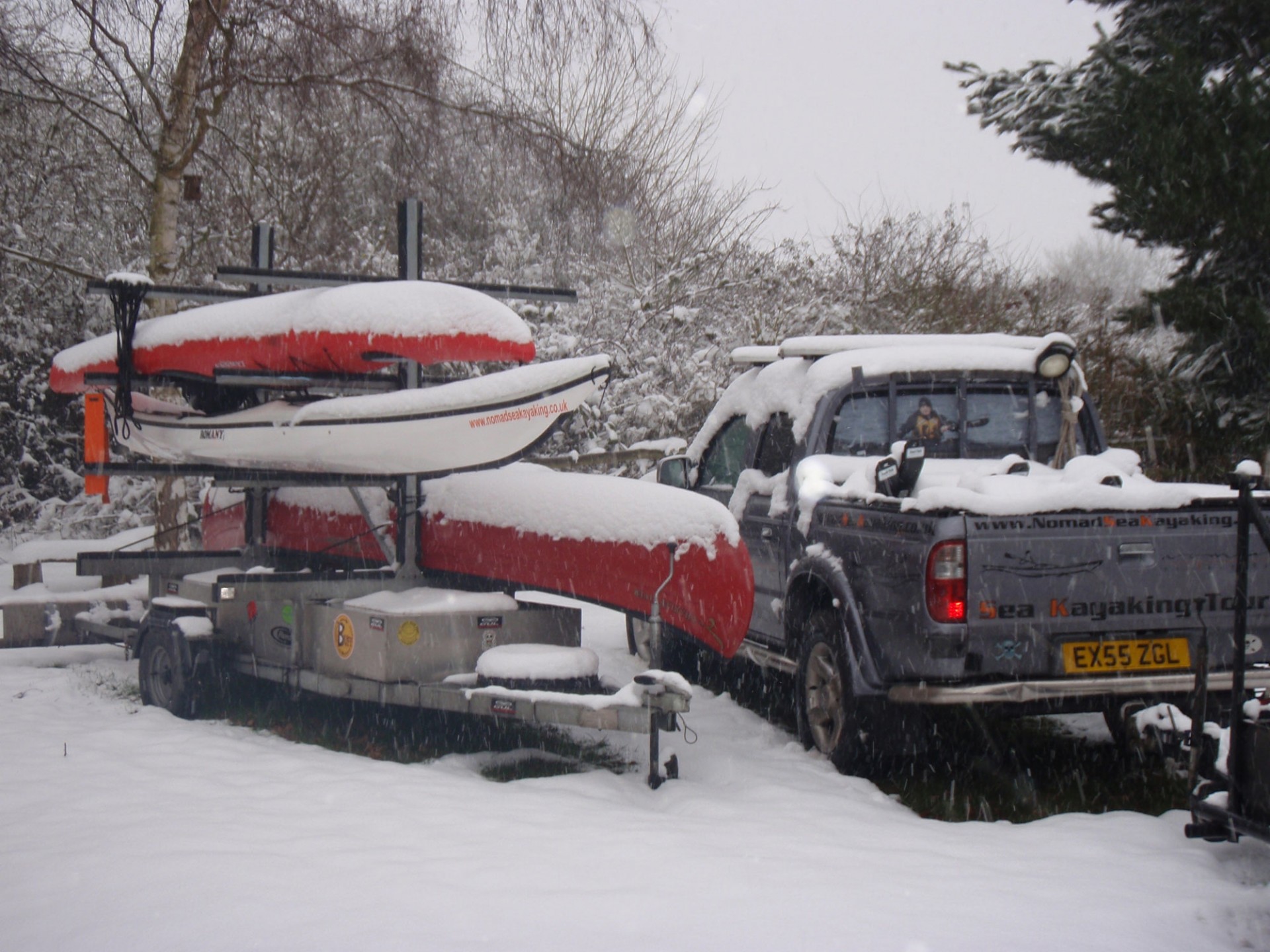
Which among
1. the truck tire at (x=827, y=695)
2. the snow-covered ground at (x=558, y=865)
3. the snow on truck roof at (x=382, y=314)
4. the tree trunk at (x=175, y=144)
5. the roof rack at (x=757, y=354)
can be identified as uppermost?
the tree trunk at (x=175, y=144)

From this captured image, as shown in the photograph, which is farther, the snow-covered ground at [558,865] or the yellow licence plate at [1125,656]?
the yellow licence plate at [1125,656]

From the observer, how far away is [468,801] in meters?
4.91

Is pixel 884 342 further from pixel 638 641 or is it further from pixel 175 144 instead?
A: pixel 175 144

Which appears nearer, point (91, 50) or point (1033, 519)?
point (1033, 519)

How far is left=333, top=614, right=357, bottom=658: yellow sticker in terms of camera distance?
20.3ft

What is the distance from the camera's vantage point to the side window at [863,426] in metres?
6.29

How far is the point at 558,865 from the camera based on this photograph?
13.4 ft

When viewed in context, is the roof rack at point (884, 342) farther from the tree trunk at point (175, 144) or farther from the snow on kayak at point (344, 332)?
the tree trunk at point (175, 144)

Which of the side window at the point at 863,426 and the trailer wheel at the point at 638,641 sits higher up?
the side window at the point at 863,426

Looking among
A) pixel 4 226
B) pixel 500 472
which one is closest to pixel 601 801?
pixel 500 472

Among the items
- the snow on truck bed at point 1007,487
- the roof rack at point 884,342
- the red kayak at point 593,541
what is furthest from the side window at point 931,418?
the red kayak at point 593,541

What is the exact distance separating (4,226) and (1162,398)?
14.3 metres

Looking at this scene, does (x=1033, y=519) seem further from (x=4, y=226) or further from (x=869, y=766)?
(x=4, y=226)

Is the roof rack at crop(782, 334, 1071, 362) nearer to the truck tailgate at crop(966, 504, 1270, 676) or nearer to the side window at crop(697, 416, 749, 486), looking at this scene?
the side window at crop(697, 416, 749, 486)
